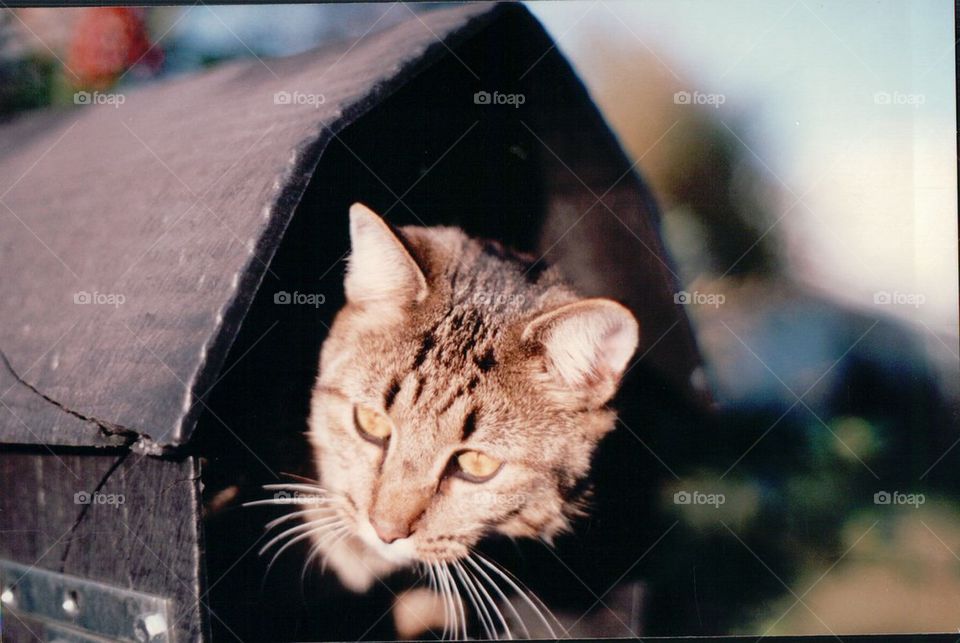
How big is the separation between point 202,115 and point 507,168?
883mm

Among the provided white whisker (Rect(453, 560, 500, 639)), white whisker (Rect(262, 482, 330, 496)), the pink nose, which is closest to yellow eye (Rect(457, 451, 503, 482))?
the pink nose

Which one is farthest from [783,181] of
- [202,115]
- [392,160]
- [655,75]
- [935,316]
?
[202,115]

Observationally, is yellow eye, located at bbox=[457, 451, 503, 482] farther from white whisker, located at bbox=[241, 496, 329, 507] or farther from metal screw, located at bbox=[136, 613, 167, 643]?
metal screw, located at bbox=[136, 613, 167, 643]

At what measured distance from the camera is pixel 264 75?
1.98 metres

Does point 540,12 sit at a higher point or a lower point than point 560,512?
higher

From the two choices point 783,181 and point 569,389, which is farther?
point 783,181

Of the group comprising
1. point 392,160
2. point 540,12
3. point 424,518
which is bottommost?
point 424,518

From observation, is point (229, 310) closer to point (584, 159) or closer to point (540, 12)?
point (584, 159)
